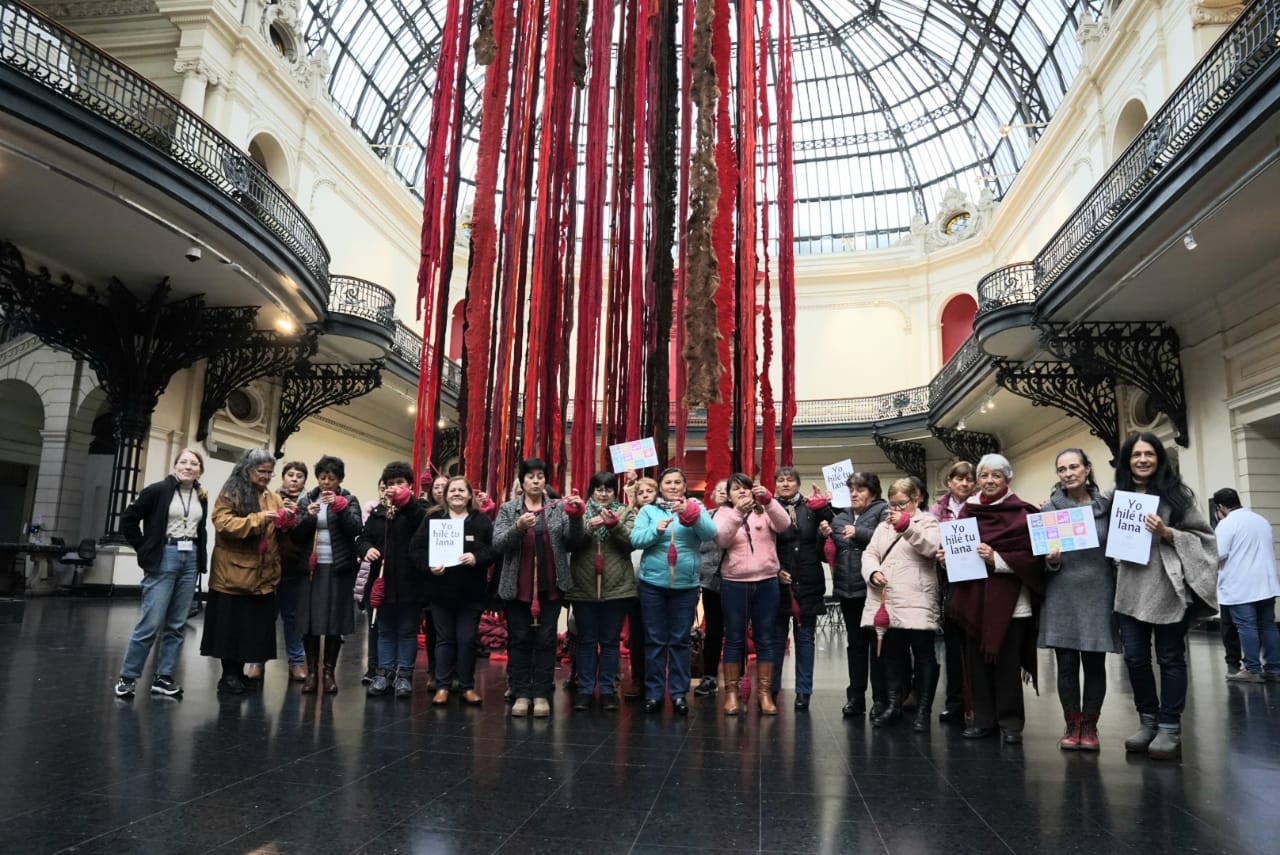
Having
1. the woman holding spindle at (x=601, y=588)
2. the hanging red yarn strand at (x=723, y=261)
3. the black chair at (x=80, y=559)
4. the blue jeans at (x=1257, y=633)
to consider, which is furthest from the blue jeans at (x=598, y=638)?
the black chair at (x=80, y=559)

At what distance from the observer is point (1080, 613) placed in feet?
11.9

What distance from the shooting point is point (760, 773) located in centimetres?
314

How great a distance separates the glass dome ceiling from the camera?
17.4 m

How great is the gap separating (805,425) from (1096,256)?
37.0 ft

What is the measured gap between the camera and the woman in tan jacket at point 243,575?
4543mm

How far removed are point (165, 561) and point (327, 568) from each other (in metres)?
0.83

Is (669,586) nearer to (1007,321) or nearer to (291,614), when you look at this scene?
(291,614)

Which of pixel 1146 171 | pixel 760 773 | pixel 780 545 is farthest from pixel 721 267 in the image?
pixel 1146 171

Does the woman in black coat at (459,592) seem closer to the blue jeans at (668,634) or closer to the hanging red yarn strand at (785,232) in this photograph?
the blue jeans at (668,634)

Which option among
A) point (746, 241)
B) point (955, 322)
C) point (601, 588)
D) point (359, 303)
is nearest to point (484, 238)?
point (746, 241)

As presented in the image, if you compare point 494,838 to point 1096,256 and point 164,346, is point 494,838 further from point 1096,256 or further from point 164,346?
point 164,346

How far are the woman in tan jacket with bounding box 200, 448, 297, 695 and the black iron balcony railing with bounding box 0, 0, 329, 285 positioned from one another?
479 cm

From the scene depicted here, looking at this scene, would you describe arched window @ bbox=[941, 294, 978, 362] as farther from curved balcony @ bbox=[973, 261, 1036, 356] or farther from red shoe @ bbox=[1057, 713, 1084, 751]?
red shoe @ bbox=[1057, 713, 1084, 751]

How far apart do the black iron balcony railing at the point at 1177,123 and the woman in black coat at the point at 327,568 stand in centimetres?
761
